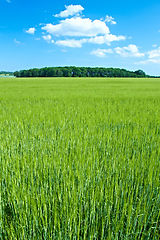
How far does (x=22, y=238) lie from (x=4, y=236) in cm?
16

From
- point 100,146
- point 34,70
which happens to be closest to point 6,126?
point 100,146

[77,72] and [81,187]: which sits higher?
[77,72]

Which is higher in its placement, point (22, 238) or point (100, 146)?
point (100, 146)

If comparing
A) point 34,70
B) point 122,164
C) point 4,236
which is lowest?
point 4,236

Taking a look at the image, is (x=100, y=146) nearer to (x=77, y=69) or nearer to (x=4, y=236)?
(x=4, y=236)

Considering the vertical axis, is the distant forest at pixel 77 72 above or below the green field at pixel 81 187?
above

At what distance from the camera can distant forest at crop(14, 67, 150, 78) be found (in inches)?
1713

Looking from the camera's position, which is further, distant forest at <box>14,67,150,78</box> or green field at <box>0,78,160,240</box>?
distant forest at <box>14,67,150,78</box>

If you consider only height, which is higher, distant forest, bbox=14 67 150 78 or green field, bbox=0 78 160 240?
distant forest, bbox=14 67 150 78

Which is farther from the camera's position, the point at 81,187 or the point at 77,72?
the point at 77,72

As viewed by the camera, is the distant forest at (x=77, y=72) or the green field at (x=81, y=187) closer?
the green field at (x=81, y=187)

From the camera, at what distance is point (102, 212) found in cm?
96

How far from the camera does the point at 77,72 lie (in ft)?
151

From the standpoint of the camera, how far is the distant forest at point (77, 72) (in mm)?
43500
